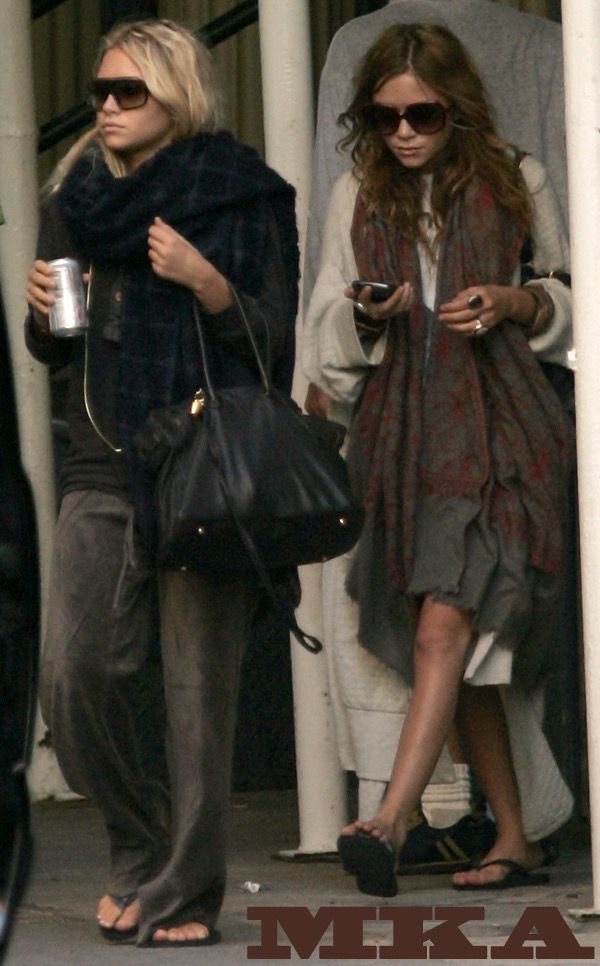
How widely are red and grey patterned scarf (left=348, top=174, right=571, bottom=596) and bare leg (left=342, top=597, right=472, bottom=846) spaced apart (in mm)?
152

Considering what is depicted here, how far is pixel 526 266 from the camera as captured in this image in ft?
18.9

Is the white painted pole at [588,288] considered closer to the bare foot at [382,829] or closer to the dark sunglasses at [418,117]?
the bare foot at [382,829]

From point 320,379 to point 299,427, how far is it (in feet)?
2.99

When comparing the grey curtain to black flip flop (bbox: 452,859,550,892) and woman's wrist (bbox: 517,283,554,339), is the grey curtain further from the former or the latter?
black flip flop (bbox: 452,859,550,892)

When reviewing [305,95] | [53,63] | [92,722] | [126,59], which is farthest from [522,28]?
[53,63]

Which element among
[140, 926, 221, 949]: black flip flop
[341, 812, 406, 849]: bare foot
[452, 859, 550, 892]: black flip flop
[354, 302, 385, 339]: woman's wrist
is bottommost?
[452, 859, 550, 892]: black flip flop

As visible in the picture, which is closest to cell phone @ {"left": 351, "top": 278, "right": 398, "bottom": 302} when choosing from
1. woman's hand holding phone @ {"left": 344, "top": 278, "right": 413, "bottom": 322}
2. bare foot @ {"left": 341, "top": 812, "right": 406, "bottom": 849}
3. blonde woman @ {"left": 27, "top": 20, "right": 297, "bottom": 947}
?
woman's hand holding phone @ {"left": 344, "top": 278, "right": 413, "bottom": 322}

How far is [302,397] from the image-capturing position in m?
6.20

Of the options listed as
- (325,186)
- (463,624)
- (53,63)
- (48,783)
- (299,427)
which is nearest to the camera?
(299,427)

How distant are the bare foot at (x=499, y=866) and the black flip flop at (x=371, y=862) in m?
0.42

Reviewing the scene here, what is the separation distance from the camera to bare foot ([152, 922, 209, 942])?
16.3 ft

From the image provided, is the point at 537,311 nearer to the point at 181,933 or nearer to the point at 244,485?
the point at 244,485

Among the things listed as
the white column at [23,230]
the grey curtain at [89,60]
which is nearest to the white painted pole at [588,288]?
the white column at [23,230]

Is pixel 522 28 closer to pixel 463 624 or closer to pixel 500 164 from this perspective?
pixel 500 164
